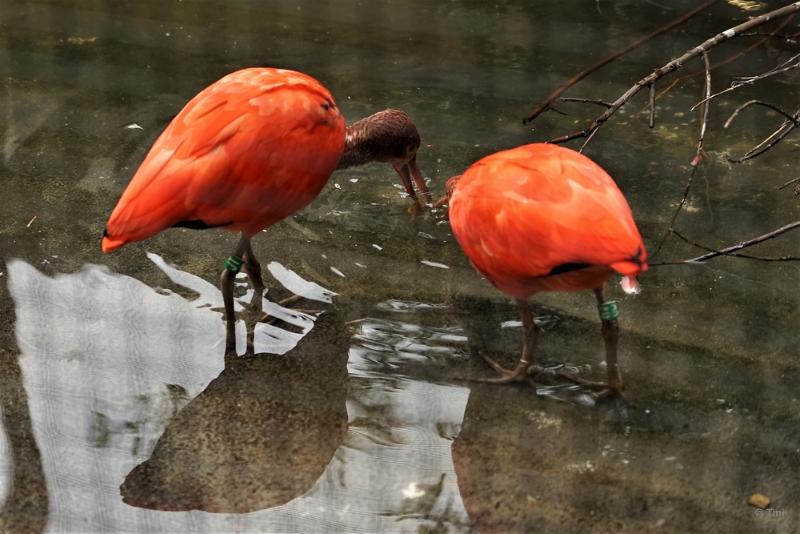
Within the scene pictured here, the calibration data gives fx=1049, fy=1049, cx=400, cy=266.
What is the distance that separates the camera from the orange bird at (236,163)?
293 cm

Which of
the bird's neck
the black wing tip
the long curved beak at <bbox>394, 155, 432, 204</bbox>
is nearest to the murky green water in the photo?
the long curved beak at <bbox>394, 155, 432, 204</bbox>

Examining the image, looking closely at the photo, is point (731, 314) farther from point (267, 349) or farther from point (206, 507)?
point (206, 507)

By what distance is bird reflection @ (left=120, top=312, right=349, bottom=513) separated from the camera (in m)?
2.67

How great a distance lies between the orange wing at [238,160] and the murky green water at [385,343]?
18.1 inches

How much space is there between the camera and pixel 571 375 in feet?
10.2

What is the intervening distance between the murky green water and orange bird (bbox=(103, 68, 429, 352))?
41 cm

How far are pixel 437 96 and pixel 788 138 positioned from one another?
59.2 inches

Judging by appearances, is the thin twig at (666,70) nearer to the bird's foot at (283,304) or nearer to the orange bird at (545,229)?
the orange bird at (545,229)

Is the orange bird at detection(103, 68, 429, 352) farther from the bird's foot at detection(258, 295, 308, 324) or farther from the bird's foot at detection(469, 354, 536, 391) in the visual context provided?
the bird's foot at detection(469, 354, 536, 391)

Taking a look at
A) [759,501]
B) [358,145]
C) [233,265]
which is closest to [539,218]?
[759,501]

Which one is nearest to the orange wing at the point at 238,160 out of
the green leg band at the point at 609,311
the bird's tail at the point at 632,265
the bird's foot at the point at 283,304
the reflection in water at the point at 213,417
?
the bird's foot at the point at 283,304

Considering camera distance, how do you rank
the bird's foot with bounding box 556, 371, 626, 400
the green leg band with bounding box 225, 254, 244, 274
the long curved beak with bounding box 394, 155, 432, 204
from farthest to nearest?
the long curved beak with bounding box 394, 155, 432, 204, the green leg band with bounding box 225, 254, 244, 274, the bird's foot with bounding box 556, 371, 626, 400

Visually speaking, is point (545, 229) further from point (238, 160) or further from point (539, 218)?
Answer: point (238, 160)

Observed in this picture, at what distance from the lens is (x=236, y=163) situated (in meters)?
3.02
